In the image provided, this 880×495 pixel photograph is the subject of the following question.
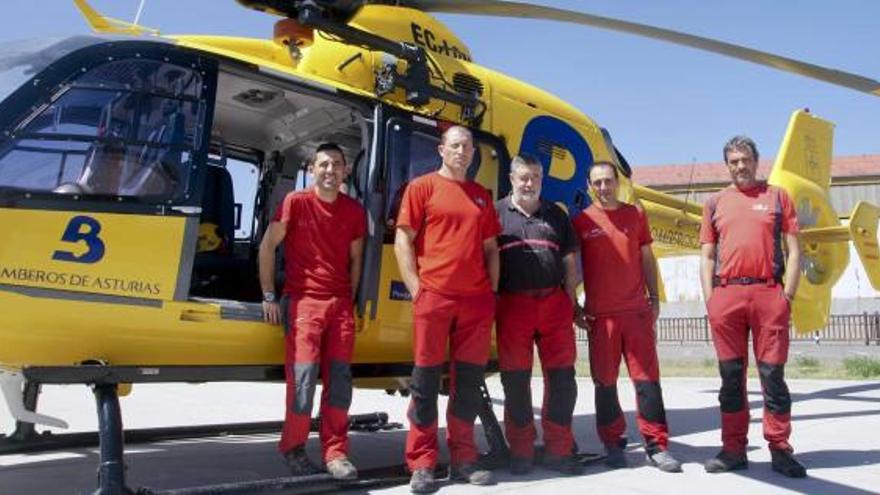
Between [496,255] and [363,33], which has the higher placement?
[363,33]

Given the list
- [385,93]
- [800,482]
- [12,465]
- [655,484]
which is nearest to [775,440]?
[800,482]

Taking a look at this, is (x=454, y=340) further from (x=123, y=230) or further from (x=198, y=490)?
(x=123, y=230)

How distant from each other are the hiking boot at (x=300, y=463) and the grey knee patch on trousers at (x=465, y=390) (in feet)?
2.83

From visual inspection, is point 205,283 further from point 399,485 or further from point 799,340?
point 799,340

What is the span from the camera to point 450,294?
423 centimetres

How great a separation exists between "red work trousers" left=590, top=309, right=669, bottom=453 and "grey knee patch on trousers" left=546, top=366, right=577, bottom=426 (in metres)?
0.33

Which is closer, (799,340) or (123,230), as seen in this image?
(123,230)

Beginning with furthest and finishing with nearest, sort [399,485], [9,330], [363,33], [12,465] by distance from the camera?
[12,465] → [363,33] → [399,485] → [9,330]

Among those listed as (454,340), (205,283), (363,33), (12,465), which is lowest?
(12,465)

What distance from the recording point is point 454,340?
4398 mm

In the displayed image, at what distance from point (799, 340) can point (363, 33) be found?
25.4m

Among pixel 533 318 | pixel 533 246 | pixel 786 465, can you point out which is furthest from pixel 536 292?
pixel 786 465

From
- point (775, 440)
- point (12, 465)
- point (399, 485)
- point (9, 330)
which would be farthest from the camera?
point (12, 465)

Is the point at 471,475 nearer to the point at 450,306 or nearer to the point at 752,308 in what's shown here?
the point at 450,306
